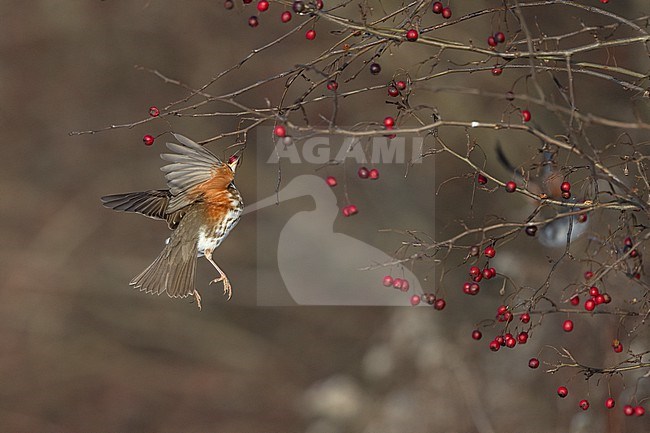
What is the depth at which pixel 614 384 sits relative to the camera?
181 inches

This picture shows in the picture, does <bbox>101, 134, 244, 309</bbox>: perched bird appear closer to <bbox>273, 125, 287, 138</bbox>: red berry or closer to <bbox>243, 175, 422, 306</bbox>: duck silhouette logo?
<bbox>273, 125, 287, 138</bbox>: red berry

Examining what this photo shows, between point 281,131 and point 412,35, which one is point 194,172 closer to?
point 281,131

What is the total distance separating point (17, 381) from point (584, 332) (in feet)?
18.0

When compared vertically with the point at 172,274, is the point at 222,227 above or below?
above

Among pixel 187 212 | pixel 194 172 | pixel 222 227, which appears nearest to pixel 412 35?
pixel 194 172

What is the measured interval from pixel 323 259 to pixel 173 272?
5713 mm

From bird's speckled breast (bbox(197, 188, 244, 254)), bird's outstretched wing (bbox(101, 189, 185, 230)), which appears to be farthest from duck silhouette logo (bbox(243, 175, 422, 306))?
bird's speckled breast (bbox(197, 188, 244, 254))

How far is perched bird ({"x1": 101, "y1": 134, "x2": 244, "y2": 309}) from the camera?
2.83m

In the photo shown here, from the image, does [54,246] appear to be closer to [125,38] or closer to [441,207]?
[125,38]

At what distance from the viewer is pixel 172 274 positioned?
3039 mm

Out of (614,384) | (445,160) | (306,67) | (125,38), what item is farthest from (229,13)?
(306,67)

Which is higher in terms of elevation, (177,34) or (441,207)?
(177,34)

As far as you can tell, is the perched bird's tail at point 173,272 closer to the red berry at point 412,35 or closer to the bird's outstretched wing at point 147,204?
the bird's outstretched wing at point 147,204

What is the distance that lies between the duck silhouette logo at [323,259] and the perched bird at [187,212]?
16.6 feet
